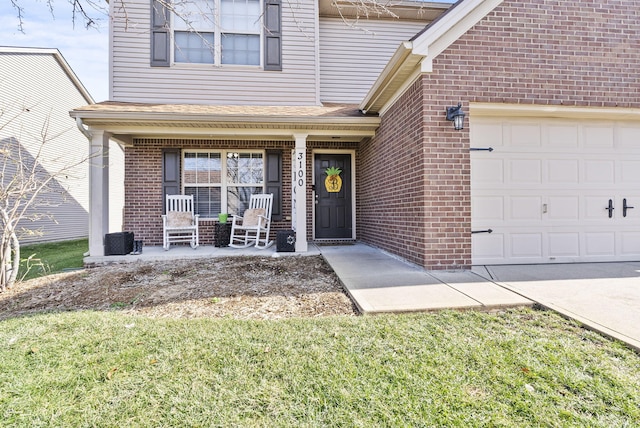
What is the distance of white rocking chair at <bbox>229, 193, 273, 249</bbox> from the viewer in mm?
6477

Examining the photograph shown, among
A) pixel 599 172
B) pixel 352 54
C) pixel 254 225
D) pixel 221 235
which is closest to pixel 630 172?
pixel 599 172

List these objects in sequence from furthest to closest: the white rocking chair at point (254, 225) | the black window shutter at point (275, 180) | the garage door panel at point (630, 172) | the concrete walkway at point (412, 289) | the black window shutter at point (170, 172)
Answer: the black window shutter at point (275, 180) < the black window shutter at point (170, 172) < the white rocking chair at point (254, 225) < the garage door panel at point (630, 172) < the concrete walkway at point (412, 289)

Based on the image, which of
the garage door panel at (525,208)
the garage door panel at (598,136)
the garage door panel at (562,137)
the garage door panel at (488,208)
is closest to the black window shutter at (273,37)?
the garage door panel at (488,208)

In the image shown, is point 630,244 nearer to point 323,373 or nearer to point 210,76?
point 323,373

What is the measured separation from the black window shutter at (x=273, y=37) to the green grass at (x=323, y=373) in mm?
6254

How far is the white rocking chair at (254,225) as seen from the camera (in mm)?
6477

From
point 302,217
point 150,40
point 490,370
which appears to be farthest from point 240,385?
point 150,40

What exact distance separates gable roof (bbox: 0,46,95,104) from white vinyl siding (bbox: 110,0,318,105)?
445cm

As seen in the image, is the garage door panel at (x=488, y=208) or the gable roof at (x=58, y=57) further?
the gable roof at (x=58, y=57)

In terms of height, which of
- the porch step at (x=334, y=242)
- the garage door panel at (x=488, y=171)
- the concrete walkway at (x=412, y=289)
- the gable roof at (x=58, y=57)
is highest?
the gable roof at (x=58, y=57)

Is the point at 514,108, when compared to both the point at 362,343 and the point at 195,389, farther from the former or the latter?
the point at 195,389

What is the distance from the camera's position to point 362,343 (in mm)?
2275

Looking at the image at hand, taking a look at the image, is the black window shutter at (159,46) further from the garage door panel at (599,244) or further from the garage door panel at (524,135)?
the garage door panel at (599,244)

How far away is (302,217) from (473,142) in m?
2.99
